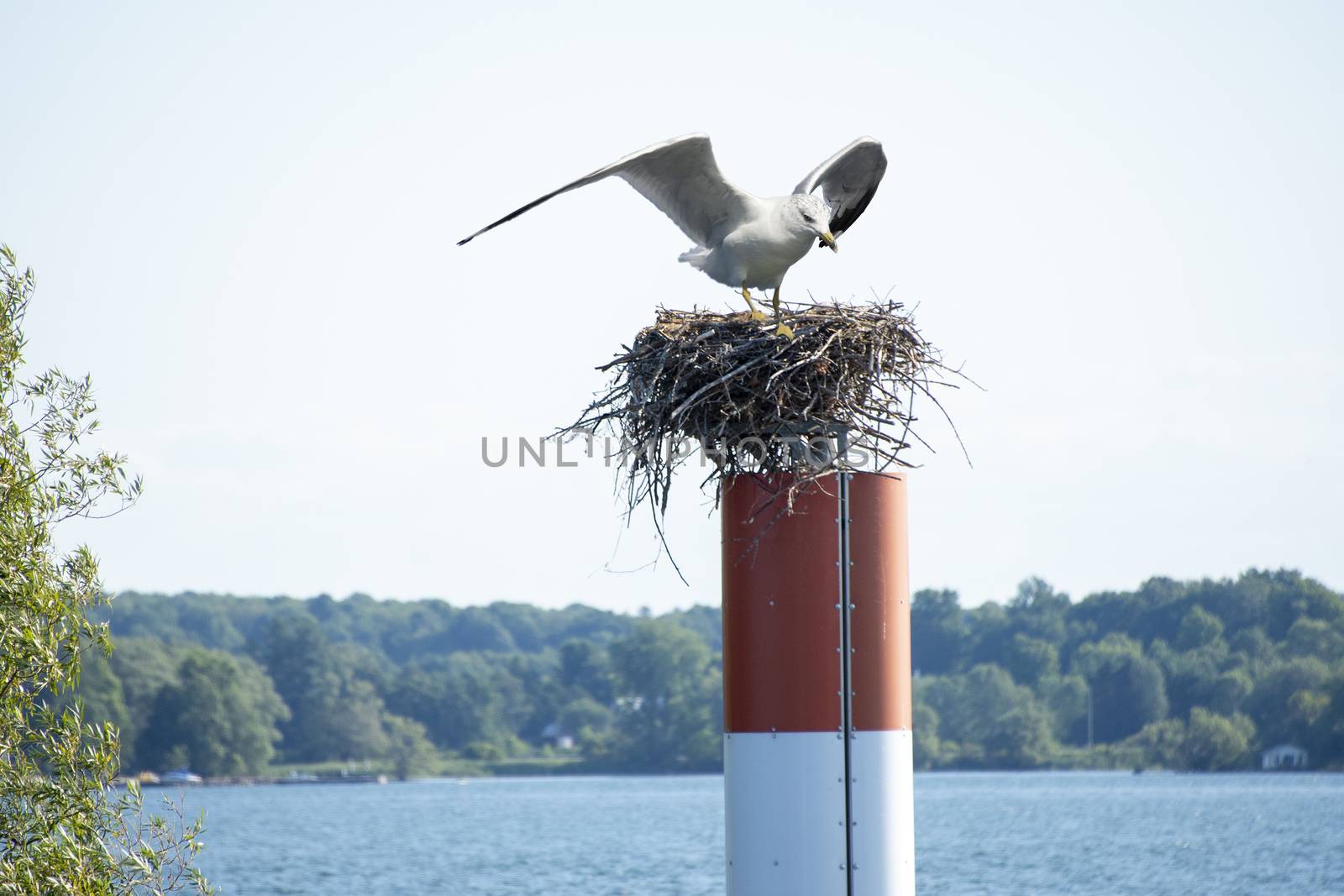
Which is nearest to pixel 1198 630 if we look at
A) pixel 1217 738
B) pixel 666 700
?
pixel 1217 738

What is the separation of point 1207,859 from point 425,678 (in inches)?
3662

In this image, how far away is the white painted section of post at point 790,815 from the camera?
10312 mm

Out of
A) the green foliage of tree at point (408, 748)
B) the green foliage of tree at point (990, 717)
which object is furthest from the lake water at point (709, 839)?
the green foliage of tree at point (408, 748)

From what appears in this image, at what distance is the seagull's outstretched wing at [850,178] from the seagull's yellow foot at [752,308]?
38.0 inches

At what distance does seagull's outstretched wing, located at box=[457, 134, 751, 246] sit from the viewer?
1171cm

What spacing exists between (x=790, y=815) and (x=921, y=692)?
12797cm

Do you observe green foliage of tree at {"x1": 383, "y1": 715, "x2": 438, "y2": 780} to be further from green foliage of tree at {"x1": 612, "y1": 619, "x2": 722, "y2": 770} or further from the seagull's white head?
the seagull's white head

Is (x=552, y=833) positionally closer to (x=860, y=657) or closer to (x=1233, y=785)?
(x=1233, y=785)

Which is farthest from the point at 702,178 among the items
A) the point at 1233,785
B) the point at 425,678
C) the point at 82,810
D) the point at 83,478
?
the point at 425,678

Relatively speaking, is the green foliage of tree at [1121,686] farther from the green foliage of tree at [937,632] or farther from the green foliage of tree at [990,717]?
the green foliage of tree at [937,632]

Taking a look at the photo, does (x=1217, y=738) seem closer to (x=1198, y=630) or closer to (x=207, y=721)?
(x=1198, y=630)

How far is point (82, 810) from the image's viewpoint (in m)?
12.8

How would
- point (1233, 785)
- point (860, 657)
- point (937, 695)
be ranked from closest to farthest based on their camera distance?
point (860, 657) < point (1233, 785) < point (937, 695)

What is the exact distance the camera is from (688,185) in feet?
39.9
